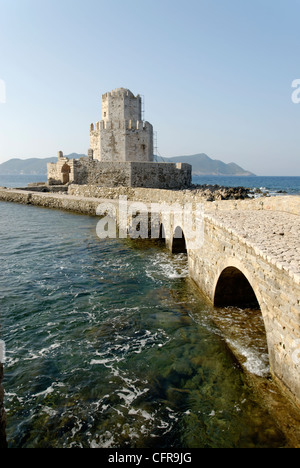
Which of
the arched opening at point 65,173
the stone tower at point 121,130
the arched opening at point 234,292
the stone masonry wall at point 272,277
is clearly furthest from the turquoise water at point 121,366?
the arched opening at point 65,173

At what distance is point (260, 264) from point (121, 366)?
3.44 metres

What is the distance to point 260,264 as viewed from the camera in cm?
573

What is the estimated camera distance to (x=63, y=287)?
1096 cm

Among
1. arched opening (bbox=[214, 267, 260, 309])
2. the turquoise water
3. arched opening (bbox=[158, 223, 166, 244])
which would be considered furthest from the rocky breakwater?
arched opening (bbox=[214, 267, 260, 309])

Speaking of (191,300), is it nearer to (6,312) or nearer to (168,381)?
(168,381)

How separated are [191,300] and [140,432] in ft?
16.9

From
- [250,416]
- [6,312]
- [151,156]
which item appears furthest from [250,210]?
[151,156]

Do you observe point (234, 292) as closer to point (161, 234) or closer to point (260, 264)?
point (260, 264)

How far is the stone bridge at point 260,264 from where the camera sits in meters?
4.80

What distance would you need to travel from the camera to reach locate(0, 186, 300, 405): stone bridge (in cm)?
480

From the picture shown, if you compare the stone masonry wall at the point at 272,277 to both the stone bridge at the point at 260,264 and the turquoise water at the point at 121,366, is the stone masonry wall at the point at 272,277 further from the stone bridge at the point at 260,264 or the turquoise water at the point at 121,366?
the turquoise water at the point at 121,366

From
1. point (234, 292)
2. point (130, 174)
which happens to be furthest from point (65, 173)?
point (234, 292)

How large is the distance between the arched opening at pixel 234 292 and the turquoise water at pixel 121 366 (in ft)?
1.09

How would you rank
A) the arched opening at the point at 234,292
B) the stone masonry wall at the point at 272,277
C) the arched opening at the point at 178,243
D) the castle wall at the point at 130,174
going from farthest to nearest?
the castle wall at the point at 130,174 < the arched opening at the point at 178,243 < the arched opening at the point at 234,292 < the stone masonry wall at the point at 272,277
